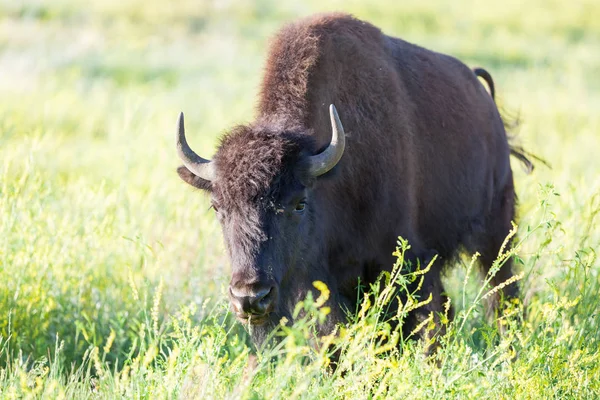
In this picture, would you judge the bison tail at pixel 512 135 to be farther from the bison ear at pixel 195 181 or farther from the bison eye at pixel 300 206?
the bison ear at pixel 195 181

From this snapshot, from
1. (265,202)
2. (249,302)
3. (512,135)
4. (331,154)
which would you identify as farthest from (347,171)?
(512,135)

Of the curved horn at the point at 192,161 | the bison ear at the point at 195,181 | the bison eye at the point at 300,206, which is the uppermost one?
the curved horn at the point at 192,161

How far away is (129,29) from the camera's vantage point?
29.4 meters

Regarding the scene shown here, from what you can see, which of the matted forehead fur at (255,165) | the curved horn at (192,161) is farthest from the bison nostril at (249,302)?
the curved horn at (192,161)

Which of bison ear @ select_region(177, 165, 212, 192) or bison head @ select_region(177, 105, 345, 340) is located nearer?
bison head @ select_region(177, 105, 345, 340)

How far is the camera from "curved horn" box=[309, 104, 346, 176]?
4.91 meters

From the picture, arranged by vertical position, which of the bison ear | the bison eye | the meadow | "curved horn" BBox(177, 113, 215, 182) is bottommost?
the meadow

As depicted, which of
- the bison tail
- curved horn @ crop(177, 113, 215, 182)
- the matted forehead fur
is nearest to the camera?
the matted forehead fur

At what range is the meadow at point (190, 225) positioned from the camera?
13.6ft

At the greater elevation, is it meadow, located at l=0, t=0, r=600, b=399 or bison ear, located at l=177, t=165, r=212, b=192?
bison ear, located at l=177, t=165, r=212, b=192

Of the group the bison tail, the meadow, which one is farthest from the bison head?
the bison tail

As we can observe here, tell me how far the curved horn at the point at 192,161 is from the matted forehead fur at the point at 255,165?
0.11 meters

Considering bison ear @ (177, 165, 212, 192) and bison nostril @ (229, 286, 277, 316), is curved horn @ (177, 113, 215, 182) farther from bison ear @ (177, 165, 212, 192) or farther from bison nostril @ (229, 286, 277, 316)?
bison nostril @ (229, 286, 277, 316)

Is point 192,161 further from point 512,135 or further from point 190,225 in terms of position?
point 512,135
